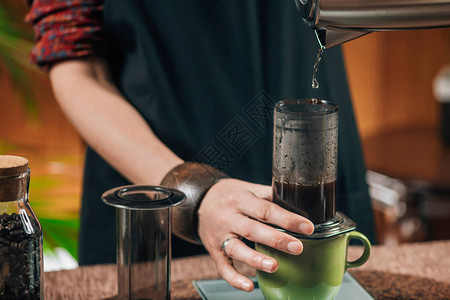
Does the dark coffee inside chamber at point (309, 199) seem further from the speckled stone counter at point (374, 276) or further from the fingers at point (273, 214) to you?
the speckled stone counter at point (374, 276)

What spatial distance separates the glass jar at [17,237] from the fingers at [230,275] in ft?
0.79

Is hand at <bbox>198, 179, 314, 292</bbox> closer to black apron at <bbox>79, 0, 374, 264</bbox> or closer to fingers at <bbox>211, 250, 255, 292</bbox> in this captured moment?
fingers at <bbox>211, 250, 255, 292</bbox>

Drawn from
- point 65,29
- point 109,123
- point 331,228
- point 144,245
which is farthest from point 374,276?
point 65,29

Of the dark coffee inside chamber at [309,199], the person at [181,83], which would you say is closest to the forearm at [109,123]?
the person at [181,83]

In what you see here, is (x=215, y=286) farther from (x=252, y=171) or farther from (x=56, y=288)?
(x=252, y=171)

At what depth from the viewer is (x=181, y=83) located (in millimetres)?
1208

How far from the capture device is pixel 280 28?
125cm

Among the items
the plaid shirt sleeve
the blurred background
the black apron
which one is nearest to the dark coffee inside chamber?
the black apron

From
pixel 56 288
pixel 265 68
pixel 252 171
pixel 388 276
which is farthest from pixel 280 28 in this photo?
pixel 56 288

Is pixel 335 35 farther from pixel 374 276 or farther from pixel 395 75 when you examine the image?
pixel 395 75

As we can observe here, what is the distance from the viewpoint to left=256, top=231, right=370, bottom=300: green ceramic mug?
0.74m

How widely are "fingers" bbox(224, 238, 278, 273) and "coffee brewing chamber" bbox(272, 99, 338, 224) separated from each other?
7 centimetres

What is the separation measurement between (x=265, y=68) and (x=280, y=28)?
90 millimetres

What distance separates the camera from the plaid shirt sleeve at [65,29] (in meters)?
1.15
